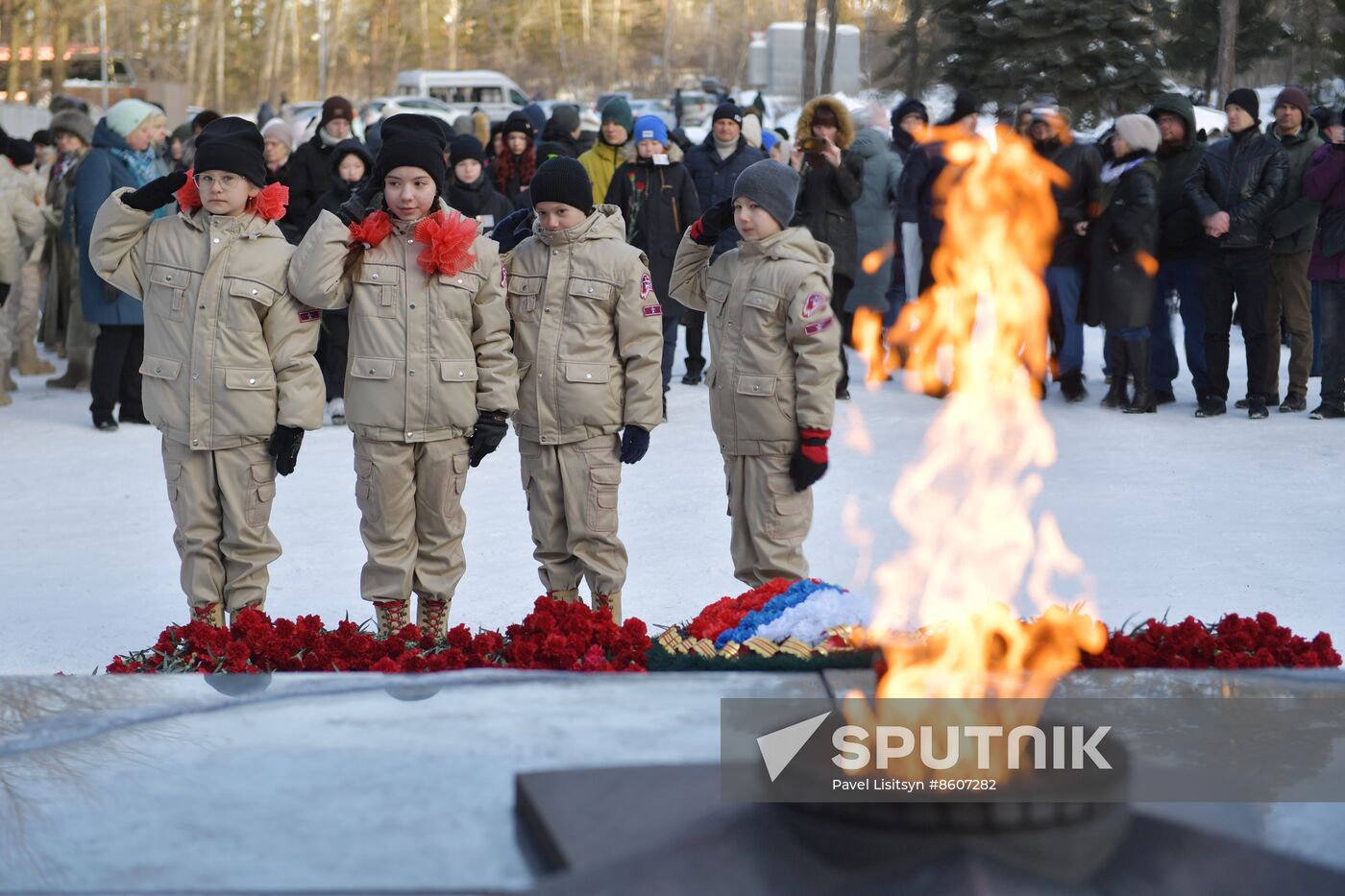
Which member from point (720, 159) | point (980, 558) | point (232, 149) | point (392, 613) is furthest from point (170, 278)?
point (720, 159)

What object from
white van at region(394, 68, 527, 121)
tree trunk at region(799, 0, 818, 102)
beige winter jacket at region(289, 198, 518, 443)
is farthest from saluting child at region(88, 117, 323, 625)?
white van at region(394, 68, 527, 121)

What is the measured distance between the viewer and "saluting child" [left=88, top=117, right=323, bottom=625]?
5062 mm

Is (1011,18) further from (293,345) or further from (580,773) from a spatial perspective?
(580,773)

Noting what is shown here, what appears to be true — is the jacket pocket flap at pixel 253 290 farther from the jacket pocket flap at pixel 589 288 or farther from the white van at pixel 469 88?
the white van at pixel 469 88

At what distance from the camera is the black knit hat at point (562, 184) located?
5332 millimetres

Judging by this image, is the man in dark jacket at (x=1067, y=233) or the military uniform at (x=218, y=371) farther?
the man in dark jacket at (x=1067, y=233)

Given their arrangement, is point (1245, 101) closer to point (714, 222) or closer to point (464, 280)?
point (714, 222)

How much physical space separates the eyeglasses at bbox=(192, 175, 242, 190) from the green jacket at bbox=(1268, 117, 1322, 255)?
714 centimetres

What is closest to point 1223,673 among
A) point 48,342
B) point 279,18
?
point 48,342

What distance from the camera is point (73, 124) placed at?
1123cm

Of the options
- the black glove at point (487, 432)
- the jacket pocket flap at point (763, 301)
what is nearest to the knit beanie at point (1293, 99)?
the jacket pocket flap at point (763, 301)

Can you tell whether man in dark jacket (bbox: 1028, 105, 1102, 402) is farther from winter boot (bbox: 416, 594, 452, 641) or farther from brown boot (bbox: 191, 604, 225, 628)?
brown boot (bbox: 191, 604, 225, 628)

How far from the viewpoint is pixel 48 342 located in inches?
527

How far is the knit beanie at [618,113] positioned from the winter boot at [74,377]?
14.2ft
